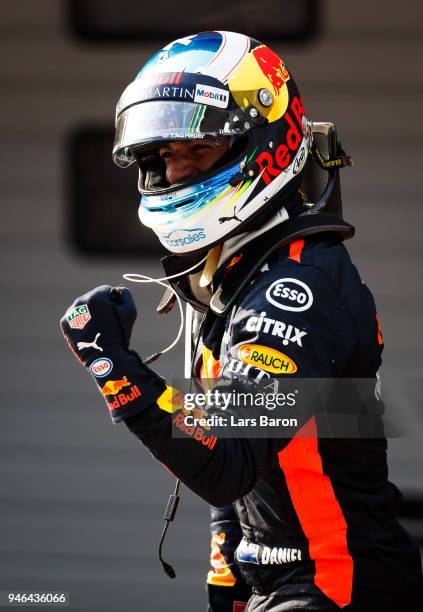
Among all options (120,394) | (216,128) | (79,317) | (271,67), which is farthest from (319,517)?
(271,67)

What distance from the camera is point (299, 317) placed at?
2.17m

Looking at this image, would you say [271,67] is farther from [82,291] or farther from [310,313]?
[82,291]

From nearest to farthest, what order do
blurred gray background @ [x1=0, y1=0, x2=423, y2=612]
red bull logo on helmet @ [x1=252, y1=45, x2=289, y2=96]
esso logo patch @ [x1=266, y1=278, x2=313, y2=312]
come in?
esso logo patch @ [x1=266, y1=278, x2=313, y2=312]
red bull logo on helmet @ [x1=252, y1=45, x2=289, y2=96]
blurred gray background @ [x1=0, y1=0, x2=423, y2=612]

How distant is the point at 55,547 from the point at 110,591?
13.2 inches

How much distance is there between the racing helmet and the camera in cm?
243

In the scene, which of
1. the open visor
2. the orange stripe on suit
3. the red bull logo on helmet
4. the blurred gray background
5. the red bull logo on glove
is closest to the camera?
the red bull logo on glove

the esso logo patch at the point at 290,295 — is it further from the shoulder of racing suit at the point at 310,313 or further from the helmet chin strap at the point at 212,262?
the helmet chin strap at the point at 212,262

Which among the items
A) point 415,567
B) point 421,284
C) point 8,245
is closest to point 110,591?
point 8,245

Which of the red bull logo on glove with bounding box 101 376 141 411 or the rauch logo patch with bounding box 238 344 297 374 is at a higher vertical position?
the rauch logo patch with bounding box 238 344 297 374

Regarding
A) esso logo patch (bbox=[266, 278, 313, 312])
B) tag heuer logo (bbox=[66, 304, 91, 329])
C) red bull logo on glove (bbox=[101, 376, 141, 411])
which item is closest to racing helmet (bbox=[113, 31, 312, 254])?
esso logo patch (bbox=[266, 278, 313, 312])

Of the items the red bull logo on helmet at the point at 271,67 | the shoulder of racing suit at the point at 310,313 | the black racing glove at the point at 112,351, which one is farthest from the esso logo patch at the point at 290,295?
the red bull logo on helmet at the point at 271,67

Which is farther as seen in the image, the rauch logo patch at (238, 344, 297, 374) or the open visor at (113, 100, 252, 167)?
the open visor at (113, 100, 252, 167)

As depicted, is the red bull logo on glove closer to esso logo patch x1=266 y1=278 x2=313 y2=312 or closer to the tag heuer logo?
the tag heuer logo

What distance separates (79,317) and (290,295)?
1.39 ft
